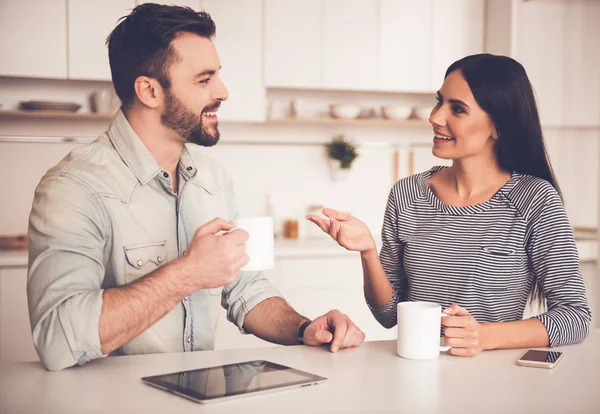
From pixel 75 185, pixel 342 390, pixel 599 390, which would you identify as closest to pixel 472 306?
pixel 599 390

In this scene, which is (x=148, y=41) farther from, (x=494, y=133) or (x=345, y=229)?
(x=494, y=133)

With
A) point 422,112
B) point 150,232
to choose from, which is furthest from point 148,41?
point 422,112

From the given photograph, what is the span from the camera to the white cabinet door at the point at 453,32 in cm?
445

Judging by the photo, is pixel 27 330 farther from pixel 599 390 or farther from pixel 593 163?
pixel 593 163

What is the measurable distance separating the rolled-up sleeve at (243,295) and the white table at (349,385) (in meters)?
0.36

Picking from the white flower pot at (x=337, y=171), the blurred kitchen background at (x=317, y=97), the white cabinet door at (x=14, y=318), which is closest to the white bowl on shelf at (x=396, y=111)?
the blurred kitchen background at (x=317, y=97)

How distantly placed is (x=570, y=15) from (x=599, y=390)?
3720mm

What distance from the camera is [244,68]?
4.04 metres

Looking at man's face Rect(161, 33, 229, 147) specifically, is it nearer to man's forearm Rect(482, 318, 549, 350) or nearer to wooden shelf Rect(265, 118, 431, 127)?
man's forearm Rect(482, 318, 549, 350)

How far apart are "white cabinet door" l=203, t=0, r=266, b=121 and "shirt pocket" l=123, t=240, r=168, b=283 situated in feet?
7.54

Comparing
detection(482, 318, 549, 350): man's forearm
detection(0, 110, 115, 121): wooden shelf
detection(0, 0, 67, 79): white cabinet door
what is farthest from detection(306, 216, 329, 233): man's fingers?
detection(0, 0, 67, 79): white cabinet door

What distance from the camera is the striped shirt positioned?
1775 mm

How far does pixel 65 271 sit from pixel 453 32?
11.7 ft

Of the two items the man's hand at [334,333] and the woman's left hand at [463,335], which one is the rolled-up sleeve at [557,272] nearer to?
the woman's left hand at [463,335]
